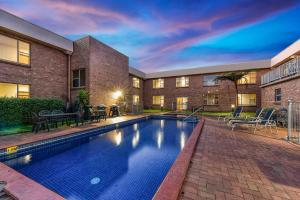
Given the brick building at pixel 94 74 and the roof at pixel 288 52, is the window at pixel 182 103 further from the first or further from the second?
the roof at pixel 288 52

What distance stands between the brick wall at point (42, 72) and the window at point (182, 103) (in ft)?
45.0

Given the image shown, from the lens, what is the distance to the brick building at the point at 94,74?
809 cm

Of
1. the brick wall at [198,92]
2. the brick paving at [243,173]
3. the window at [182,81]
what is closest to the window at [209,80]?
the brick wall at [198,92]

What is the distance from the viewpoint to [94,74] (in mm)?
10938

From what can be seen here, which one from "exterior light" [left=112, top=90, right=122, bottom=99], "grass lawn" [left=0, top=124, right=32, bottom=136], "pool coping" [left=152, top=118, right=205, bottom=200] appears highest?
"exterior light" [left=112, top=90, right=122, bottom=99]

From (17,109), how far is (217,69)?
1832 centimetres

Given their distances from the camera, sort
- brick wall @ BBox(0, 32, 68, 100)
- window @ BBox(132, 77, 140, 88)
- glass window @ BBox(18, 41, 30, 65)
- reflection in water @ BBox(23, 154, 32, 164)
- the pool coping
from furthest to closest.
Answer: window @ BBox(132, 77, 140, 88), glass window @ BBox(18, 41, 30, 65), brick wall @ BBox(0, 32, 68, 100), reflection in water @ BBox(23, 154, 32, 164), the pool coping

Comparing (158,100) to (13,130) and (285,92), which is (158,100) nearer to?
(285,92)

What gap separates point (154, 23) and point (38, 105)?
899cm

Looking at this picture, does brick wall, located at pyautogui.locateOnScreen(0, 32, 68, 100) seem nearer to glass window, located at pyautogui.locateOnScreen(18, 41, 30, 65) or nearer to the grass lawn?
glass window, located at pyautogui.locateOnScreen(18, 41, 30, 65)

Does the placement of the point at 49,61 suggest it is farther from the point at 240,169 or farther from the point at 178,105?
the point at 178,105

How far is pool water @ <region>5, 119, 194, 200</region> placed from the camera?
255 centimetres

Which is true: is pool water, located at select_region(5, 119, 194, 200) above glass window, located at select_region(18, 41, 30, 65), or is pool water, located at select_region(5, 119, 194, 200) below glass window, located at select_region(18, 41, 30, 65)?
below

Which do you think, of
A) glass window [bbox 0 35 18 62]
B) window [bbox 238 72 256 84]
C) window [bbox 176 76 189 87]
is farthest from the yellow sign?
window [bbox 238 72 256 84]
